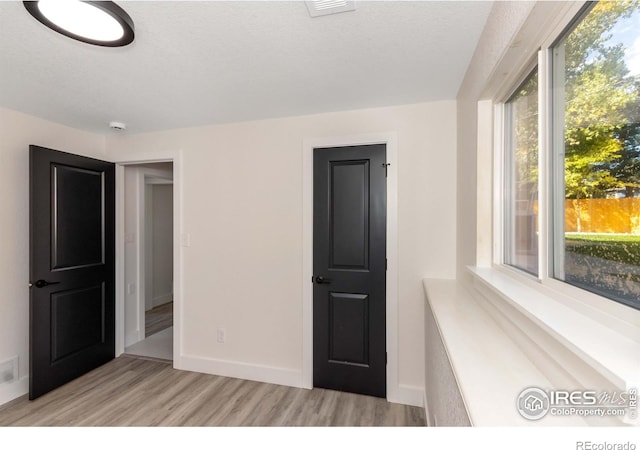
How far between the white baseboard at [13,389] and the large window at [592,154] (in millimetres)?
3707

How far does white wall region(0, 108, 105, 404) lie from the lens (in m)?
2.35

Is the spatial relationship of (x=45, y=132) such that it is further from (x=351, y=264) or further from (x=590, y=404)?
(x=590, y=404)

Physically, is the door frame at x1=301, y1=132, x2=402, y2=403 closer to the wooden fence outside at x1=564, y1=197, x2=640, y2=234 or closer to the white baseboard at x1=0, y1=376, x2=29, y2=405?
the wooden fence outside at x1=564, y1=197, x2=640, y2=234

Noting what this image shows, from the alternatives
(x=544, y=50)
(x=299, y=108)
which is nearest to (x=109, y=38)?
(x=299, y=108)

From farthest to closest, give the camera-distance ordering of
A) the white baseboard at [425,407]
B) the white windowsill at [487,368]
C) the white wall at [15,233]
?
the white wall at [15,233] < the white baseboard at [425,407] < the white windowsill at [487,368]

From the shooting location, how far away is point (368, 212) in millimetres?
2377

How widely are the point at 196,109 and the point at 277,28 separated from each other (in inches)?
51.5

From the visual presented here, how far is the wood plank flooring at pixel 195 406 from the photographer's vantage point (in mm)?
2080

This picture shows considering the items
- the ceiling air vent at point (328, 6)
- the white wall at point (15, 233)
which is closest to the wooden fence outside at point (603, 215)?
the ceiling air vent at point (328, 6)

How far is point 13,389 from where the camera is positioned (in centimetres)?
236

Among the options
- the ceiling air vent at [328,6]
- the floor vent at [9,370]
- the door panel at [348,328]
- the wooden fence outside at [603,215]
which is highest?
the ceiling air vent at [328,6]

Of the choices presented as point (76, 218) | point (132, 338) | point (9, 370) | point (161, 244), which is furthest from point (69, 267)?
point (161, 244)

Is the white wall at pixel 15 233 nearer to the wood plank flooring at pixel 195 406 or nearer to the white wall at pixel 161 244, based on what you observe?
the wood plank flooring at pixel 195 406

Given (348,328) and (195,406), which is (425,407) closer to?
(348,328)
